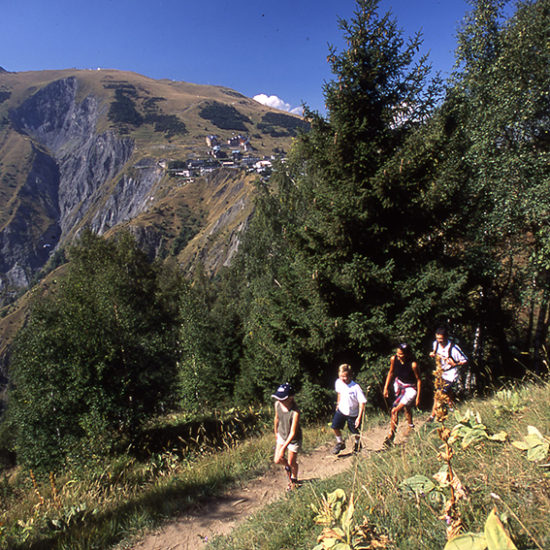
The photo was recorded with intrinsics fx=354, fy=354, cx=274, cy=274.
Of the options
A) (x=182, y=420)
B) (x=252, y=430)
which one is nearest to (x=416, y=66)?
(x=252, y=430)

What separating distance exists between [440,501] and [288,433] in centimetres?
282

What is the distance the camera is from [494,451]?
3.16m

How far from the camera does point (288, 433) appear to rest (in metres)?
4.94

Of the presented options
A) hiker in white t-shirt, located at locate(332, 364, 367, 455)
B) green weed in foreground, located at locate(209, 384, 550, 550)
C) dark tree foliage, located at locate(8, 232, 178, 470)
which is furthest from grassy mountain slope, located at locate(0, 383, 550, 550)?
dark tree foliage, located at locate(8, 232, 178, 470)

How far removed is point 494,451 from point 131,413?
1052 cm

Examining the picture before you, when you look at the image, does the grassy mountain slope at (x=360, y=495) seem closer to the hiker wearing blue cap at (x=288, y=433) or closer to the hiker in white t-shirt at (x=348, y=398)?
the hiker wearing blue cap at (x=288, y=433)

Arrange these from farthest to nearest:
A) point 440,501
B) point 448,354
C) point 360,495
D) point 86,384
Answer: point 86,384
point 448,354
point 360,495
point 440,501

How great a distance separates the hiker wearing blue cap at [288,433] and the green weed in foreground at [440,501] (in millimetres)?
659

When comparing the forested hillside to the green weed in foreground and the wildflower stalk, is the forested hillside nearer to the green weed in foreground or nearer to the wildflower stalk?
the green weed in foreground

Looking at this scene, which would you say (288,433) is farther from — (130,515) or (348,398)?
(130,515)

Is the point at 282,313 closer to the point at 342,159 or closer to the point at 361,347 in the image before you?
the point at 361,347

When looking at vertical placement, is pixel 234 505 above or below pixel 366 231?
below

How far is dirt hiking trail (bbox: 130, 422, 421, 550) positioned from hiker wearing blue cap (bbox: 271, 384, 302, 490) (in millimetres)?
291

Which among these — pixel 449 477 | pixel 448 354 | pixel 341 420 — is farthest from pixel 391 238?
pixel 449 477
